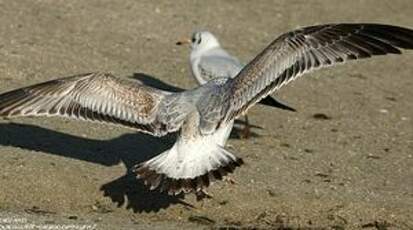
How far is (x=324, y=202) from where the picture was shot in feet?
24.6

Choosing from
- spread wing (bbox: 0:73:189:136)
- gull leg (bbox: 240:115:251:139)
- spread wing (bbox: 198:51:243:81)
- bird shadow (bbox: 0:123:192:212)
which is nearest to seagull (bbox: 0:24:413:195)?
spread wing (bbox: 0:73:189:136)

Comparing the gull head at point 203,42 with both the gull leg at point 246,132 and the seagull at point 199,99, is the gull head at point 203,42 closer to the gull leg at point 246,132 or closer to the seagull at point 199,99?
the gull leg at point 246,132

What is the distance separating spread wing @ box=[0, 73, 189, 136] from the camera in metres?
7.35

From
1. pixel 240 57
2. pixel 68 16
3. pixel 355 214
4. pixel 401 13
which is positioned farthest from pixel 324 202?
pixel 401 13

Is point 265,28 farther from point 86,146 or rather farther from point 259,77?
point 259,77

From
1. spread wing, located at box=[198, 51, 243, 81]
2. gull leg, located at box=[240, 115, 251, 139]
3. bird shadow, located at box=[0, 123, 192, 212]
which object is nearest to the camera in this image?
bird shadow, located at box=[0, 123, 192, 212]

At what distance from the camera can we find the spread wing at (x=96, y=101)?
24.1 feet

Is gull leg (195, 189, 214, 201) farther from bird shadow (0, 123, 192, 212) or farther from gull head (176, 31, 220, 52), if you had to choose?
gull head (176, 31, 220, 52)

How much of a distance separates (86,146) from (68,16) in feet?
13.2

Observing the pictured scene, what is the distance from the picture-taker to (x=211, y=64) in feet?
31.5

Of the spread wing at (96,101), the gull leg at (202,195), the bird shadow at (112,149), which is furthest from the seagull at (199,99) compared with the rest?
the bird shadow at (112,149)

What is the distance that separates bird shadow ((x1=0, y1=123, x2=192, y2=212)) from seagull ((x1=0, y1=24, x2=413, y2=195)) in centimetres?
48

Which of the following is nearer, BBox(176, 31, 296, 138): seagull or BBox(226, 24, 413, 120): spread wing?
BBox(226, 24, 413, 120): spread wing

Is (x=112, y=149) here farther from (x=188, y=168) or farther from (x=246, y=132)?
(x=188, y=168)
